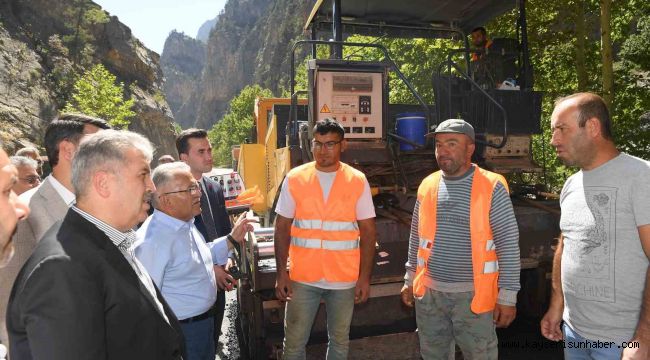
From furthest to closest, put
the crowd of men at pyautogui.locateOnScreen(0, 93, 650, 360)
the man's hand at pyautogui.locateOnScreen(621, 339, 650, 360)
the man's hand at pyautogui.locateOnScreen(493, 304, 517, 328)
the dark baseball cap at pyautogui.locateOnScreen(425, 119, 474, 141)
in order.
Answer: the dark baseball cap at pyautogui.locateOnScreen(425, 119, 474, 141) < the man's hand at pyautogui.locateOnScreen(493, 304, 517, 328) < the man's hand at pyautogui.locateOnScreen(621, 339, 650, 360) < the crowd of men at pyautogui.locateOnScreen(0, 93, 650, 360)

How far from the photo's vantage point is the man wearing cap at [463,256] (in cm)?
275

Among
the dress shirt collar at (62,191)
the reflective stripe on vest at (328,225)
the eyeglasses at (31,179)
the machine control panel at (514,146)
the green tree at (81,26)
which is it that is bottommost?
the reflective stripe on vest at (328,225)

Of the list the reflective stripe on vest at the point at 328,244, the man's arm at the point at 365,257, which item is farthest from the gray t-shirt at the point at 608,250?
the reflective stripe on vest at the point at 328,244

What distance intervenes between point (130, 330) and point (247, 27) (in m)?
118

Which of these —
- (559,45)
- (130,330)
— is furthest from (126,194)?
(559,45)

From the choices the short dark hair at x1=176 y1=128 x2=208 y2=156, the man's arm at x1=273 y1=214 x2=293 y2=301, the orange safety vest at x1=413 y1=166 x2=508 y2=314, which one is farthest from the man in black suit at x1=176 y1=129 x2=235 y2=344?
the orange safety vest at x1=413 y1=166 x2=508 y2=314

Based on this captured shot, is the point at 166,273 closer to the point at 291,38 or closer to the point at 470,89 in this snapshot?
the point at 470,89

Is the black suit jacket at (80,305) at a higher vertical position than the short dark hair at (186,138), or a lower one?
lower

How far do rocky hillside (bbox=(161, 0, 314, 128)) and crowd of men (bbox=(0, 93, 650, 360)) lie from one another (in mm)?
74916

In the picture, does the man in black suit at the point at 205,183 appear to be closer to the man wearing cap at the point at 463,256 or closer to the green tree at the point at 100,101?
the man wearing cap at the point at 463,256

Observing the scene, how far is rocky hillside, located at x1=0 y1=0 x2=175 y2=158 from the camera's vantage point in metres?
28.3

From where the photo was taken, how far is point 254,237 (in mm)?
3918

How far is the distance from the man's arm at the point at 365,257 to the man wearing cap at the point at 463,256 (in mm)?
363

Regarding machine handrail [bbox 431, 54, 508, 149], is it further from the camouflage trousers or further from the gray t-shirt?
the gray t-shirt
